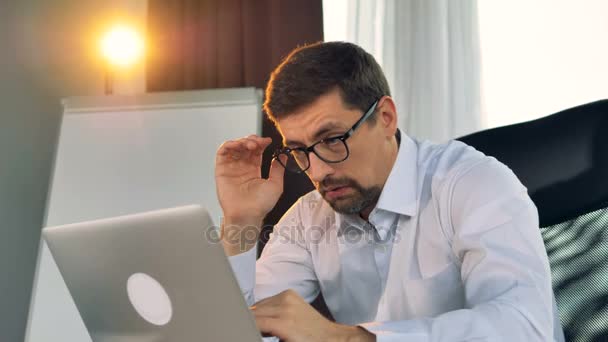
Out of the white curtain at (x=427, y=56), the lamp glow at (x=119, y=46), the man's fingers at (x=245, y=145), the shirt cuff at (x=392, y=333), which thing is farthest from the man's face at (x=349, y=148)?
the lamp glow at (x=119, y=46)

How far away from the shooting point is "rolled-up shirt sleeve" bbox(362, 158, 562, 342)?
3.18ft

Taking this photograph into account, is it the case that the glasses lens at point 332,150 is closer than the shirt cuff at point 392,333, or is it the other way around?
the shirt cuff at point 392,333

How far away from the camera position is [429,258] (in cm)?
131

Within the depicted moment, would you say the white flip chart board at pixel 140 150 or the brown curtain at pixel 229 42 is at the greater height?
the brown curtain at pixel 229 42

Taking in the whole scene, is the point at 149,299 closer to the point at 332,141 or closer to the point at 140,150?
the point at 332,141

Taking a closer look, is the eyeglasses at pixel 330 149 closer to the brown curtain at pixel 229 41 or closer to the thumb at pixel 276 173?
the thumb at pixel 276 173

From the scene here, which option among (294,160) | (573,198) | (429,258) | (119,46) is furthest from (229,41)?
(573,198)

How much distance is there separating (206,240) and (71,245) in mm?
278

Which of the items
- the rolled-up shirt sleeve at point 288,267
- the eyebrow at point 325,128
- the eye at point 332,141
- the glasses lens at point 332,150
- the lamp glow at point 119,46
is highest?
the lamp glow at point 119,46

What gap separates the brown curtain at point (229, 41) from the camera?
267cm

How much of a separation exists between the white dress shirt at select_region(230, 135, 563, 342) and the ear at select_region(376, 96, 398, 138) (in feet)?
0.15

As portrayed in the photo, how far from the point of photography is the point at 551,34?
2.36 metres

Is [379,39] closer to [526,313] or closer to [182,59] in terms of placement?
[182,59]

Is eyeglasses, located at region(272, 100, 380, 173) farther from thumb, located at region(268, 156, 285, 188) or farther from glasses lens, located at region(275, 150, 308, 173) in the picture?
thumb, located at region(268, 156, 285, 188)
